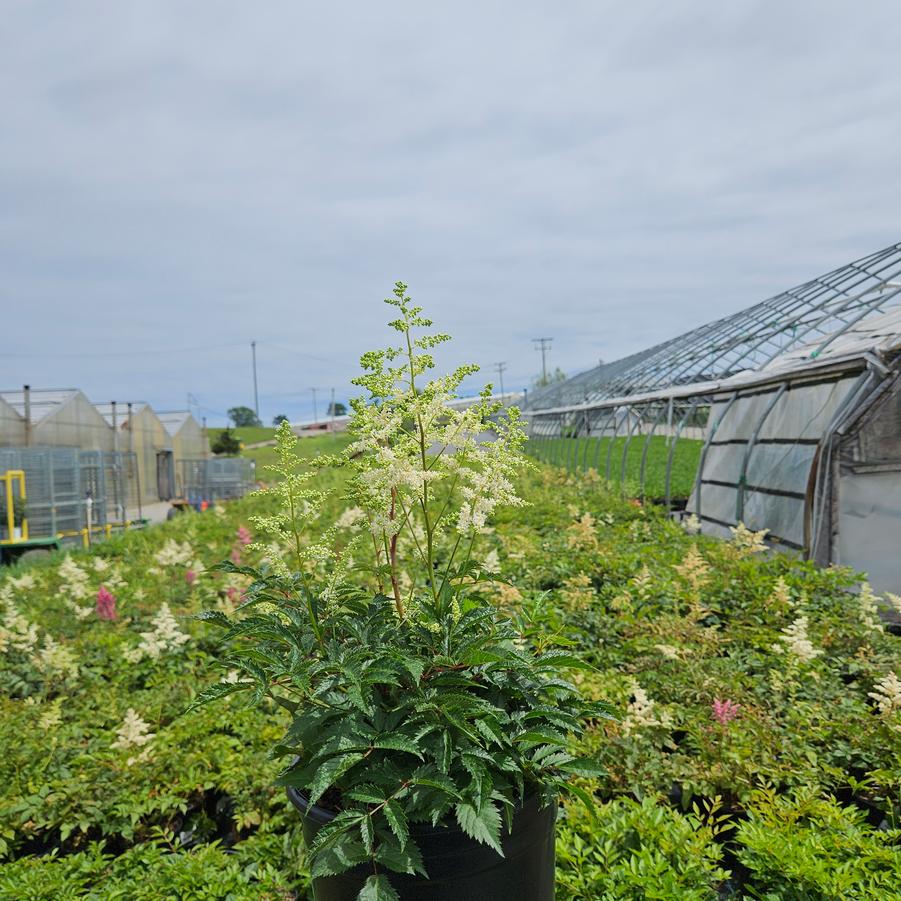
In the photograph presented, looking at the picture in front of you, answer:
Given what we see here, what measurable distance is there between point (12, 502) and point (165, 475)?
18486mm

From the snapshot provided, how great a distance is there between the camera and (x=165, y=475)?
33.4 m

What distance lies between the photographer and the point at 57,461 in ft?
57.6

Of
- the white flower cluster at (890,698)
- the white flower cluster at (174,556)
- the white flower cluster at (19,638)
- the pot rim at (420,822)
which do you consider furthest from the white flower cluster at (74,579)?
the white flower cluster at (890,698)

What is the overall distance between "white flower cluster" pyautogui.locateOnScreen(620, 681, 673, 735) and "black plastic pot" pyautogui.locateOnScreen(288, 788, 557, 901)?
4.62ft

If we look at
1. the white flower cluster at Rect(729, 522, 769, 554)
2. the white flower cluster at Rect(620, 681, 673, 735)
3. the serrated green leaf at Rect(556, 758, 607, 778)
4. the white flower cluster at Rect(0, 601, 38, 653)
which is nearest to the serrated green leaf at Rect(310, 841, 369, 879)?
the serrated green leaf at Rect(556, 758, 607, 778)

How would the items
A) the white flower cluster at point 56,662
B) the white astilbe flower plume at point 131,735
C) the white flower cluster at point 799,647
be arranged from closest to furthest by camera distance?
1. the white astilbe flower plume at point 131,735
2. the white flower cluster at point 799,647
3. the white flower cluster at point 56,662

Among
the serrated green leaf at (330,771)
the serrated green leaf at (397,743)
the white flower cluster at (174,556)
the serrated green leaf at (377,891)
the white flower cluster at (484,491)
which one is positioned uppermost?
the white flower cluster at (484,491)

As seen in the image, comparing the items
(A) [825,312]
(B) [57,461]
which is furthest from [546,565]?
(B) [57,461]

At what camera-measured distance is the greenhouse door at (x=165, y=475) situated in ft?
109

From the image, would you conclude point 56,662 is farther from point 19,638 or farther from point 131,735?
point 131,735

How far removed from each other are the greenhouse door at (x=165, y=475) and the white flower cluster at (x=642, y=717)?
32.5 meters

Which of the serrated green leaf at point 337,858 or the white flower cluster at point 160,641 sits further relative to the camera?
the white flower cluster at point 160,641

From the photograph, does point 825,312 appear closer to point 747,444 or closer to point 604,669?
point 747,444

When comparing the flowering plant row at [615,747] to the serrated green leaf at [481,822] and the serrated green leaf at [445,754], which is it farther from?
the serrated green leaf at [481,822]
